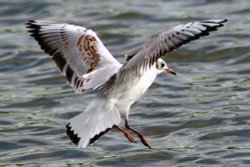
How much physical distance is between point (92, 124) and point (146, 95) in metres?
3.55

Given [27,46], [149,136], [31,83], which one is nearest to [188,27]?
[149,136]

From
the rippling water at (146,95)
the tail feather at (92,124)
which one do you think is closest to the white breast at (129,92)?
the tail feather at (92,124)

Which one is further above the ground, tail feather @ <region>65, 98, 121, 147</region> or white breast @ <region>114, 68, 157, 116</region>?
white breast @ <region>114, 68, 157, 116</region>

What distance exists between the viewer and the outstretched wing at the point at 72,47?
8.02 m

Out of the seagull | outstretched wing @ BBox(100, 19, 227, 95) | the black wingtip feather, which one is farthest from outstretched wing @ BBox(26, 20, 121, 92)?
outstretched wing @ BBox(100, 19, 227, 95)

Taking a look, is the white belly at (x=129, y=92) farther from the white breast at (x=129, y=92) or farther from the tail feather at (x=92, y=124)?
the tail feather at (x=92, y=124)

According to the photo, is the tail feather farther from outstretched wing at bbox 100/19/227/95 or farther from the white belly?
outstretched wing at bbox 100/19/227/95

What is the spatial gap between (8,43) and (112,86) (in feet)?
18.5

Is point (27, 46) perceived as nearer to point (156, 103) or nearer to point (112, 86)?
point (156, 103)

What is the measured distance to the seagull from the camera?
6.95 m

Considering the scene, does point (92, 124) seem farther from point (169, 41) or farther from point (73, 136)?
point (169, 41)

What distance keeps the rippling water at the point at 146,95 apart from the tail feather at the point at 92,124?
124 cm

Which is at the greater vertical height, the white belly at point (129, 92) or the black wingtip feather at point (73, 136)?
the white belly at point (129, 92)

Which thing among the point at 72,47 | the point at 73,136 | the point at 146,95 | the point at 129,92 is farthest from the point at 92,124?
the point at 146,95
